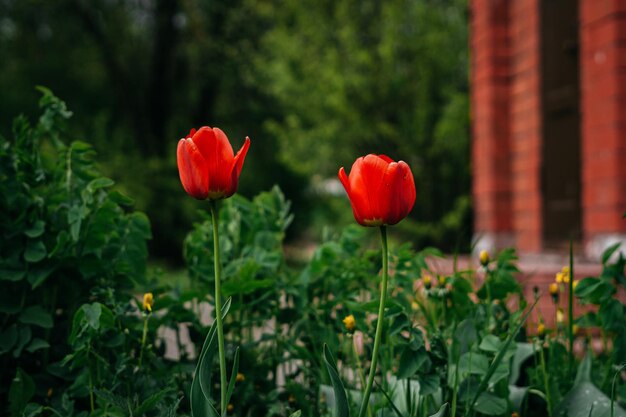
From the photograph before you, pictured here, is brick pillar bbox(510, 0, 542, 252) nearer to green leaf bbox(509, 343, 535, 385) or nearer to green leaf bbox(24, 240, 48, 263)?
green leaf bbox(509, 343, 535, 385)

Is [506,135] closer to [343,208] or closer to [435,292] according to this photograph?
[435,292]

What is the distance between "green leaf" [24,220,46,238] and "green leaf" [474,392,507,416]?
3.33 feet

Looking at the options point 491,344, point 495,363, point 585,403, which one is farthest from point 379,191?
point 585,403

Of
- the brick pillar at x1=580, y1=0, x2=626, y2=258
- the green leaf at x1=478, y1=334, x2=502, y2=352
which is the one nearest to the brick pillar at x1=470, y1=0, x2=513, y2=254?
the brick pillar at x1=580, y1=0, x2=626, y2=258

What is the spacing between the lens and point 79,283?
71.5 inches

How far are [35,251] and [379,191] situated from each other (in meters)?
0.89

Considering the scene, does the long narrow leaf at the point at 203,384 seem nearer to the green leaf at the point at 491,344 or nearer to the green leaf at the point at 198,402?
the green leaf at the point at 198,402

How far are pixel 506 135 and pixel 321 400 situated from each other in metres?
4.93

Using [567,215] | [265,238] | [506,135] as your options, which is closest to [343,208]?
[506,135]

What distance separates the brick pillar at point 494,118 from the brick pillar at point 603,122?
3.91 ft

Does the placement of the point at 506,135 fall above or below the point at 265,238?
above

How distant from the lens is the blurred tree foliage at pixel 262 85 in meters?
11.7

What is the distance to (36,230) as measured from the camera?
5.61 feet

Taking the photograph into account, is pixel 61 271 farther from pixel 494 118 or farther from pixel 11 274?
pixel 494 118
